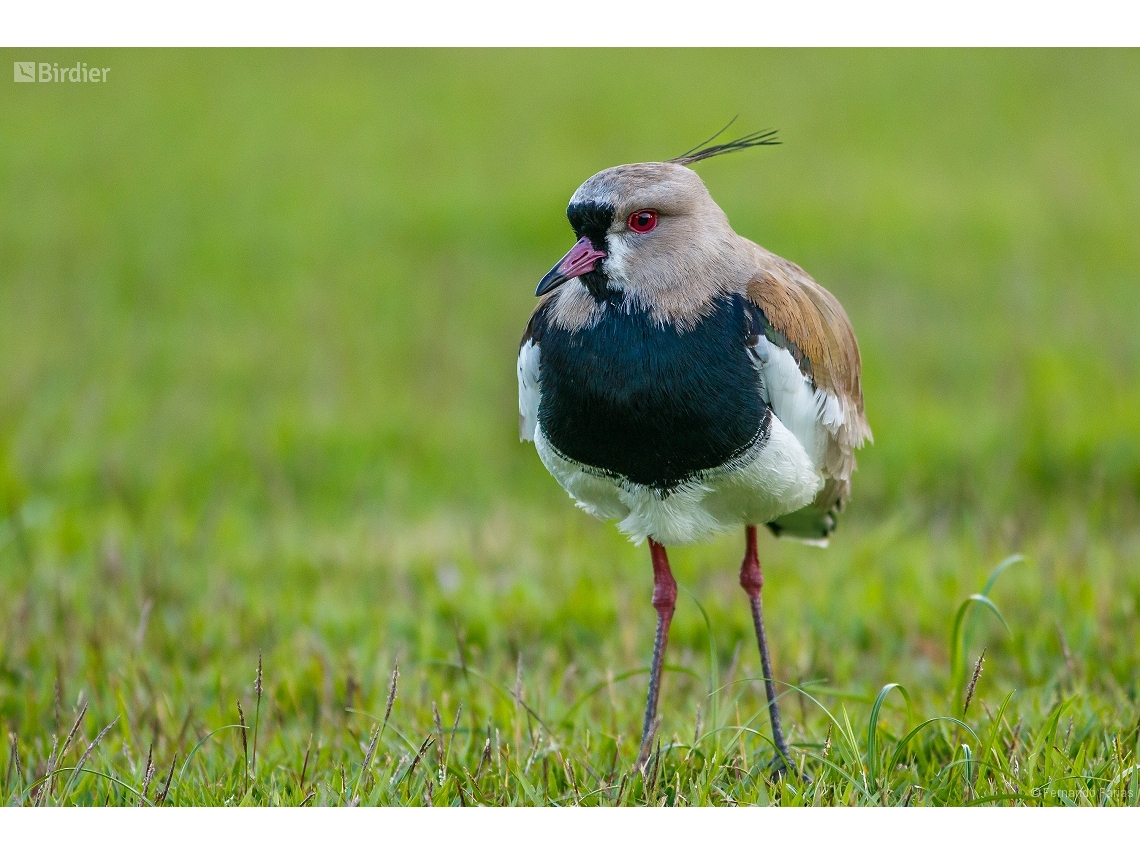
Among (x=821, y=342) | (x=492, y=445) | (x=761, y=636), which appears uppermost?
(x=821, y=342)

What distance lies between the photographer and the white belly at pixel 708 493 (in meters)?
2.67

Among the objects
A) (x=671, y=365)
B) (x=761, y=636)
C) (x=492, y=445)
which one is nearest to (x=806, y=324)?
(x=671, y=365)

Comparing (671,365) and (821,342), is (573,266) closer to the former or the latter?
(671,365)

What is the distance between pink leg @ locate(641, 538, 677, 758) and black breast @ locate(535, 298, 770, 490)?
57 centimetres

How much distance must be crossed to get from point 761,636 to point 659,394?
93 centimetres

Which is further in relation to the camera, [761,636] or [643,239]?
[761,636]

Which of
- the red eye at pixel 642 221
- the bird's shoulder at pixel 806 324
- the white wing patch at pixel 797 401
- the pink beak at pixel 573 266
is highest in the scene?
the red eye at pixel 642 221

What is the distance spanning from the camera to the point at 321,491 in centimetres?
589

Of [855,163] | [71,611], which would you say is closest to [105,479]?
[71,611]

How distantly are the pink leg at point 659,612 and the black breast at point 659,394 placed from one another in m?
0.57

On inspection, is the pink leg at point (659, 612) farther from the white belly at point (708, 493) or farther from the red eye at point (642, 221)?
the red eye at point (642, 221)

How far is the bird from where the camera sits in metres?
2.61

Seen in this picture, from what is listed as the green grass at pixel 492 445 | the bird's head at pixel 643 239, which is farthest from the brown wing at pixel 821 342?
the green grass at pixel 492 445

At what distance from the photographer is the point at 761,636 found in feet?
10.4
